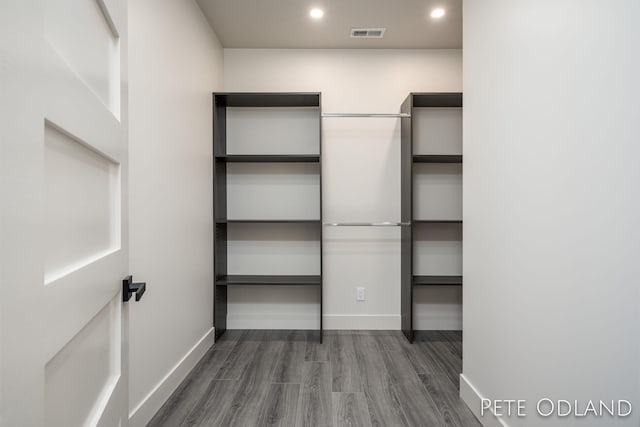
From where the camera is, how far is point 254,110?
2.93 m

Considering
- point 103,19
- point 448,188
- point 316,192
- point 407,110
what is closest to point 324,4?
point 407,110

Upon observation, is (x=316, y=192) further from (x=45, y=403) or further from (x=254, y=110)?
(x=45, y=403)

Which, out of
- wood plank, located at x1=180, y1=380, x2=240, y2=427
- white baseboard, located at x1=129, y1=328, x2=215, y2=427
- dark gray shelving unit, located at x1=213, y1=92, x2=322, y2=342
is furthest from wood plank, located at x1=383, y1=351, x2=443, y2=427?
white baseboard, located at x1=129, y1=328, x2=215, y2=427

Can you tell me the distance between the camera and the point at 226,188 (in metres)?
2.92

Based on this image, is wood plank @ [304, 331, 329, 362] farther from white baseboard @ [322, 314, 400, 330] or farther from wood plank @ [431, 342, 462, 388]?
wood plank @ [431, 342, 462, 388]

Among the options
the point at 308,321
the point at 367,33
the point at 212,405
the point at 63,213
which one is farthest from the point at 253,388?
the point at 367,33

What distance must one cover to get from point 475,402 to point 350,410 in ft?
2.02

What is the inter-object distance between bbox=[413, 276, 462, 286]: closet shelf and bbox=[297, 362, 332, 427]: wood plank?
0.97 metres

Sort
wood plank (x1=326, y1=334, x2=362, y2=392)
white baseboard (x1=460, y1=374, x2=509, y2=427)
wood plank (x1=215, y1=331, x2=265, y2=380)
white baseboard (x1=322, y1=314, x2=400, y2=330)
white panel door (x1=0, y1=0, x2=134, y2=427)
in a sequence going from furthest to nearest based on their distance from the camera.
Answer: white baseboard (x1=322, y1=314, x2=400, y2=330) < wood plank (x1=215, y1=331, x2=265, y2=380) < wood plank (x1=326, y1=334, x2=362, y2=392) < white baseboard (x1=460, y1=374, x2=509, y2=427) < white panel door (x1=0, y1=0, x2=134, y2=427)

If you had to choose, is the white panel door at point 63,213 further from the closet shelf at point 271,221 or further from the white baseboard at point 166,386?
the closet shelf at point 271,221

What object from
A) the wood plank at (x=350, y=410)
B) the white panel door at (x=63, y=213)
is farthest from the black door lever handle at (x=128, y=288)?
the wood plank at (x=350, y=410)

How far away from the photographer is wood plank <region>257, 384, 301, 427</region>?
1632mm

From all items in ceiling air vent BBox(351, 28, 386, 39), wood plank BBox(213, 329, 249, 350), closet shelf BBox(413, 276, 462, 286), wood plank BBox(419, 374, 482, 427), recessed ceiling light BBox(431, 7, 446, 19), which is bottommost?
wood plank BBox(213, 329, 249, 350)

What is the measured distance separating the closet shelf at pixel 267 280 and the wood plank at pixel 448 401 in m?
1.02
